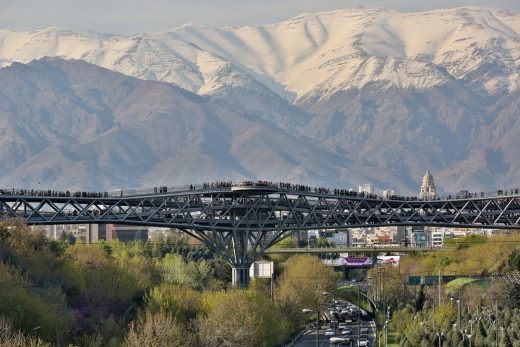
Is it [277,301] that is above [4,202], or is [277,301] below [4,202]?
below

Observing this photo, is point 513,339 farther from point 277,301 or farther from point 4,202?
point 4,202

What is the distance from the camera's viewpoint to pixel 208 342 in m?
126

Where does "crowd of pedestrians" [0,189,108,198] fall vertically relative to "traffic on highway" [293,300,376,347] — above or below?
above

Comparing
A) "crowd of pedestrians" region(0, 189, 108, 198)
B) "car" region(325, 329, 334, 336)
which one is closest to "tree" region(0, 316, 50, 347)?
"crowd of pedestrians" region(0, 189, 108, 198)

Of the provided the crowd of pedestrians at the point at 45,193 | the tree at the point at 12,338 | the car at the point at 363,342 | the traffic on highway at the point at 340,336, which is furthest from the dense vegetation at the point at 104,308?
the car at the point at 363,342

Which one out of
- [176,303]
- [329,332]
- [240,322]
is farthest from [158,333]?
[329,332]

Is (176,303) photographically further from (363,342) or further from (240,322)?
(363,342)

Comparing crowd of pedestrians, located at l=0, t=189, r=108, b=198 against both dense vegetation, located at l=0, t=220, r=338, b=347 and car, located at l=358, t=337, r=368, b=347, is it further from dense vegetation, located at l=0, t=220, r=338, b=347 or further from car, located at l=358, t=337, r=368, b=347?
car, located at l=358, t=337, r=368, b=347

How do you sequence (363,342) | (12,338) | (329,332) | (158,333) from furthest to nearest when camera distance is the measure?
1. (329,332)
2. (363,342)
3. (158,333)
4. (12,338)

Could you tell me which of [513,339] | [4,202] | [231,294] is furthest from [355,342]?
[4,202]

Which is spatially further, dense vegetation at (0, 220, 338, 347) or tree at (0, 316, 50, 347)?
dense vegetation at (0, 220, 338, 347)

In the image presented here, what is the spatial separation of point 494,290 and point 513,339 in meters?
59.2

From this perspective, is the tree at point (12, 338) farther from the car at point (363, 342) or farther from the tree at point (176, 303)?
the car at point (363, 342)

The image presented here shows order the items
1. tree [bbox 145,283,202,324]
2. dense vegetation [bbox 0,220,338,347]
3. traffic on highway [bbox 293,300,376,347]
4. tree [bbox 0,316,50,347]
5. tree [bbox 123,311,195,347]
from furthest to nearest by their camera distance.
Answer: traffic on highway [bbox 293,300,376,347], tree [bbox 145,283,202,324], dense vegetation [bbox 0,220,338,347], tree [bbox 123,311,195,347], tree [bbox 0,316,50,347]
